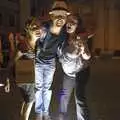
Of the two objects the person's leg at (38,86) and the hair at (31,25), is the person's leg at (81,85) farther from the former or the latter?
the hair at (31,25)

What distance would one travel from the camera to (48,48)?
389cm

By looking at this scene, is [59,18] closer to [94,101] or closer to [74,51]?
[74,51]

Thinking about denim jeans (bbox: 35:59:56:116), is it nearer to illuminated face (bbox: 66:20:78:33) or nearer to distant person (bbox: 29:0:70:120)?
distant person (bbox: 29:0:70:120)

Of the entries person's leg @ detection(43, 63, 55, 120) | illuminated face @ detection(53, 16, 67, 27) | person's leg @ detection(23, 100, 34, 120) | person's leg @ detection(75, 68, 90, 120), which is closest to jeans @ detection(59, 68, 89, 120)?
person's leg @ detection(75, 68, 90, 120)

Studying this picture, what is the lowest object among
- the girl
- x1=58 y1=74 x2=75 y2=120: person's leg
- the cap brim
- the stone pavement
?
the stone pavement

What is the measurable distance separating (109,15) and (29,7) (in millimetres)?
4683

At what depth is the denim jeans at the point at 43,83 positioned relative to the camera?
394 centimetres

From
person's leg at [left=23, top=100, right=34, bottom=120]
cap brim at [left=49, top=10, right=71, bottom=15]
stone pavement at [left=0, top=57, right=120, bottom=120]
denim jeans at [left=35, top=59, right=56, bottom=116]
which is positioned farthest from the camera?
stone pavement at [left=0, top=57, right=120, bottom=120]

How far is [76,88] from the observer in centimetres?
397

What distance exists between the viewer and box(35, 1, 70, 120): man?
12.6 ft

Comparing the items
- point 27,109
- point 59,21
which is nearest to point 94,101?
point 27,109

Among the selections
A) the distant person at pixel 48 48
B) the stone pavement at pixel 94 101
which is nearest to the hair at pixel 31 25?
the distant person at pixel 48 48

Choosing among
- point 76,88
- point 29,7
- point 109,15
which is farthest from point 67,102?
point 109,15

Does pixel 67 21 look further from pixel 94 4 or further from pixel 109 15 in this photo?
pixel 109 15
